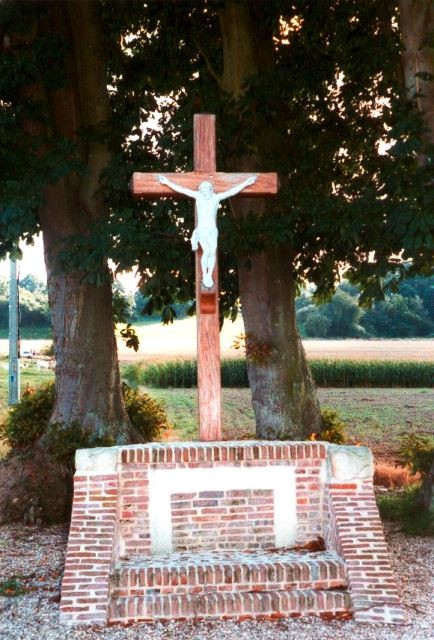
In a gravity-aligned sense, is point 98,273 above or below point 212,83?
below

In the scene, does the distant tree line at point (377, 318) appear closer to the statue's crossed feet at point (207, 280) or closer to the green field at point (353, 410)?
the green field at point (353, 410)

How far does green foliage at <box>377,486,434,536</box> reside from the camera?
28.8 ft

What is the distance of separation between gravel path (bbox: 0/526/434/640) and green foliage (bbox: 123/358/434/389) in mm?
17280

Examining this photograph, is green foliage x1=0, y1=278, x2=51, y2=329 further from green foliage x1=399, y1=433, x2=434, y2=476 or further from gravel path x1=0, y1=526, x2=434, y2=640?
gravel path x1=0, y1=526, x2=434, y2=640

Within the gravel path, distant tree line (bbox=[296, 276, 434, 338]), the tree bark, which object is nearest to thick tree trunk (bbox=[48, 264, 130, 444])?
the tree bark

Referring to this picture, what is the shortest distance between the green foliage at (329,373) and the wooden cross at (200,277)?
687 inches

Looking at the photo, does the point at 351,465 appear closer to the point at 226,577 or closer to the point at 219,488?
the point at 219,488

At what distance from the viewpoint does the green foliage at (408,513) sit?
878 centimetres

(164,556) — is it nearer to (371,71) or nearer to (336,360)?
(371,71)

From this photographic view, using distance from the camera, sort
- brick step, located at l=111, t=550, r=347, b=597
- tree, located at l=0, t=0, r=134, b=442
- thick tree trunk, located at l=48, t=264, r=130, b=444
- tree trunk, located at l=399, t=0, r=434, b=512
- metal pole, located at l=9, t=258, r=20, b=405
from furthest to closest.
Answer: metal pole, located at l=9, t=258, r=20, b=405, thick tree trunk, located at l=48, t=264, r=130, b=444, tree, located at l=0, t=0, r=134, b=442, tree trunk, located at l=399, t=0, r=434, b=512, brick step, located at l=111, t=550, r=347, b=597

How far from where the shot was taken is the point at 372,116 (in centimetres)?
1167

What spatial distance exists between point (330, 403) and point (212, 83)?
12.7 m

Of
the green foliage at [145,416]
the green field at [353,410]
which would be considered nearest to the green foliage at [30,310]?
the green field at [353,410]

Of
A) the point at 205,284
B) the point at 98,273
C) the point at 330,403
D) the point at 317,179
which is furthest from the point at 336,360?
the point at 205,284
